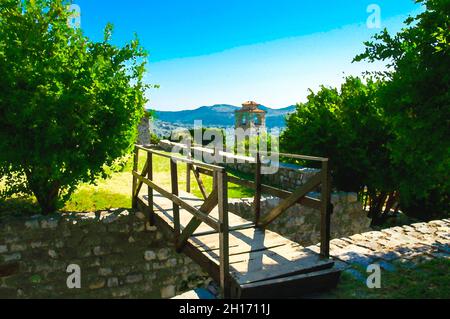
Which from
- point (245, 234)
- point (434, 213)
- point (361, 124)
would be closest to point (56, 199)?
point (245, 234)

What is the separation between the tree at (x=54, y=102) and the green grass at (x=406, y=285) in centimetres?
553

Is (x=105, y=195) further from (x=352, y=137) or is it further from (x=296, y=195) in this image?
(x=352, y=137)

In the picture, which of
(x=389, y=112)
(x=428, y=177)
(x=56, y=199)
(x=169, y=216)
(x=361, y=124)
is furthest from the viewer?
(x=361, y=124)

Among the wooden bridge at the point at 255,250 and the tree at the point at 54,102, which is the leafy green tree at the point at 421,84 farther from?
the tree at the point at 54,102

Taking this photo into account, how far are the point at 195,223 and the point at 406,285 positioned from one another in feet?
10.1

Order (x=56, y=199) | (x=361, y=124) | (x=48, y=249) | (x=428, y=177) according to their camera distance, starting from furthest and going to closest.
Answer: (x=361, y=124)
(x=428, y=177)
(x=56, y=199)
(x=48, y=249)

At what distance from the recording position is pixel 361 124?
415 inches

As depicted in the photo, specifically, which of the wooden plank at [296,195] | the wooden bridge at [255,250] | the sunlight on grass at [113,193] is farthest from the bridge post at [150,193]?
the wooden plank at [296,195]

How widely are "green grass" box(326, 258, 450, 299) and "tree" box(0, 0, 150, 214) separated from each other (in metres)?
5.53

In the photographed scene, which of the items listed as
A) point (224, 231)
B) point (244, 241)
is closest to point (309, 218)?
point (244, 241)

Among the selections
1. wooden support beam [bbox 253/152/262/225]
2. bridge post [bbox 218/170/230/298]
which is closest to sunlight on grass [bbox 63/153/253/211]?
wooden support beam [bbox 253/152/262/225]

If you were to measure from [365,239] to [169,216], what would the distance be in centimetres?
389

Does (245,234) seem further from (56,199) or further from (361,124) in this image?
(361,124)

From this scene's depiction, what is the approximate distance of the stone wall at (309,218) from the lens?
9.55m
